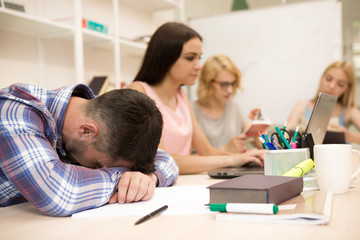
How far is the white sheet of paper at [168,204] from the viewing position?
2.40 ft

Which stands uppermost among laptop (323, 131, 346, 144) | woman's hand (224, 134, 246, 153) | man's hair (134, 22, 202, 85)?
man's hair (134, 22, 202, 85)

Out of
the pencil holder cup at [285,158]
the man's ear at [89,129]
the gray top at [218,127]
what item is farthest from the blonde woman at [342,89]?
the man's ear at [89,129]

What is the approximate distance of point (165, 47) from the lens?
1.67 meters

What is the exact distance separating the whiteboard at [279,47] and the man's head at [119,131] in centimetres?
241

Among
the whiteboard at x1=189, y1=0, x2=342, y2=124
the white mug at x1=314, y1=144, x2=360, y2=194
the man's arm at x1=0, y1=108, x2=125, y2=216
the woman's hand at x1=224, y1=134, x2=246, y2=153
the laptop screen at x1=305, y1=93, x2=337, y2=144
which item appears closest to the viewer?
the man's arm at x1=0, y1=108, x2=125, y2=216

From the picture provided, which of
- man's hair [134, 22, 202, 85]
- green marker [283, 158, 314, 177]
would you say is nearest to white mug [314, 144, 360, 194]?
green marker [283, 158, 314, 177]

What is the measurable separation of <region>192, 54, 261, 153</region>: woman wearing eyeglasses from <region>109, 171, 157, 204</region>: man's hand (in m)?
1.72

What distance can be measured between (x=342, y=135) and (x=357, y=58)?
2444mm

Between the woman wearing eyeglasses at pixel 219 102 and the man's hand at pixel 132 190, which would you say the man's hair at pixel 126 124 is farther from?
the woman wearing eyeglasses at pixel 219 102

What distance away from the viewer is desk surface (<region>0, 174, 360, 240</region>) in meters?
0.57

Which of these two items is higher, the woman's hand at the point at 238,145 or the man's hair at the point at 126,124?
the man's hair at the point at 126,124

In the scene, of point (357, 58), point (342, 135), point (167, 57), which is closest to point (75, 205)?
point (167, 57)

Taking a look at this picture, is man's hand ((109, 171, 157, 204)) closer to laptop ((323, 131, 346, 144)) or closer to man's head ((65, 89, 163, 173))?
man's head ((65, 89, 163, 173))

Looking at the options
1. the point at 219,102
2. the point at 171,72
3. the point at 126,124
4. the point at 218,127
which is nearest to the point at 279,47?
the point at 219,102
